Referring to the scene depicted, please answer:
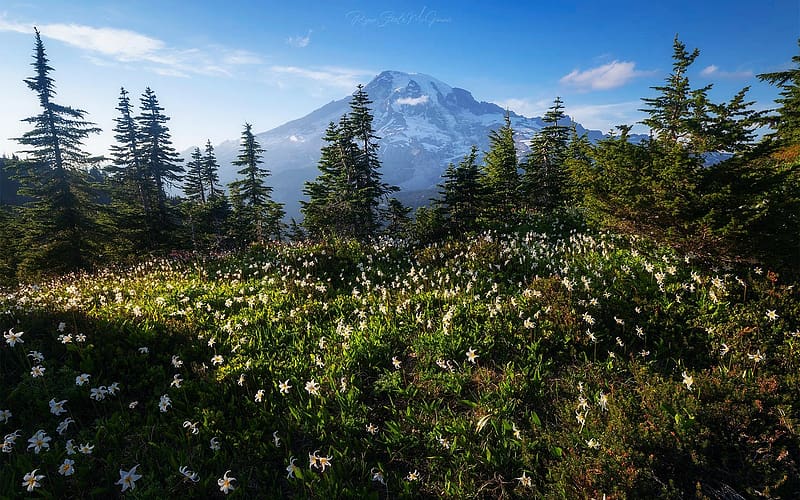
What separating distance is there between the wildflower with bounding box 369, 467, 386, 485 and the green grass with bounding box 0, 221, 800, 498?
45 millimetres

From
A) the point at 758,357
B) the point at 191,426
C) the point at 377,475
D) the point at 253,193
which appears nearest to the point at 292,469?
the point at 377,475

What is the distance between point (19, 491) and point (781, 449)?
26.8 feet

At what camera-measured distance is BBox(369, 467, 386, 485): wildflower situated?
399 centimetres

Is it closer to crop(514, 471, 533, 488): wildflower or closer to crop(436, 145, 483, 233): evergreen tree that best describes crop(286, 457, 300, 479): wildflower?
crop(514, 471, 533, 488): wildflower

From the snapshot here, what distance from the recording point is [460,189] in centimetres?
1855

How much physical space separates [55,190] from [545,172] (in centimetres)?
3175

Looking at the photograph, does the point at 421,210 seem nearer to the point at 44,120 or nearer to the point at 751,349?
the point at 751,349

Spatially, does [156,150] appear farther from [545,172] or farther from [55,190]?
[545,172]

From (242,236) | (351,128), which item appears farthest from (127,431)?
(242,236)

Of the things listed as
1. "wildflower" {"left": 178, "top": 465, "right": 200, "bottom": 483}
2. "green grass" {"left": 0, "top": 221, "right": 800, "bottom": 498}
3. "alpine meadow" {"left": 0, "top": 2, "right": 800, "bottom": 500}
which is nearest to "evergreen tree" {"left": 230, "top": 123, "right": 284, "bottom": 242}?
"alpine meadow" {"left": 0, "top": 2, "right": 800, "bottom": 500}

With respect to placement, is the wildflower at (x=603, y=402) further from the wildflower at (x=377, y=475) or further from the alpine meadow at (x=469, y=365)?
the wildflower at (x=377, y=475)

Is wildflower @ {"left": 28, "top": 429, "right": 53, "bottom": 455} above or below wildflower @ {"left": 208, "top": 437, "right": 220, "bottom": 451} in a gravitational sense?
above

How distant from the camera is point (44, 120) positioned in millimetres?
21062

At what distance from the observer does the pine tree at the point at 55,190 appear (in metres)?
20.5
